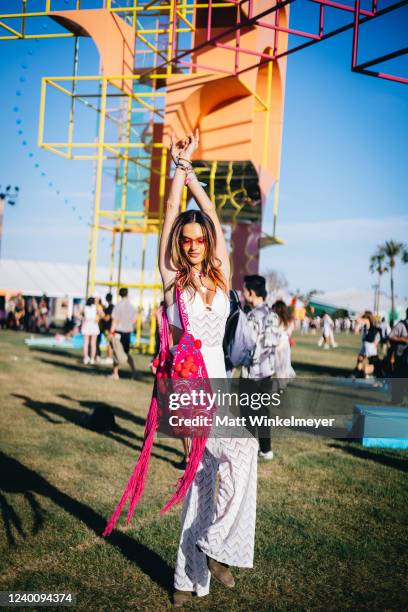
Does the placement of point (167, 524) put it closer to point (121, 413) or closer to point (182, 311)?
point (182, 311)

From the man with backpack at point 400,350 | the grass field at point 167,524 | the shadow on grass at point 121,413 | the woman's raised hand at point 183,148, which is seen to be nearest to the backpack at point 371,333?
the man with backpack at point 400,350

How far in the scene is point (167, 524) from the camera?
13.6ft

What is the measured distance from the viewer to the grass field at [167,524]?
3119 millimetres

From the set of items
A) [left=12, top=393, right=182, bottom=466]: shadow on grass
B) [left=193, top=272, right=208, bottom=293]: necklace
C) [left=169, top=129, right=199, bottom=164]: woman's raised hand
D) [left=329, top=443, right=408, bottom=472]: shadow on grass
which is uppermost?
[left=169, top=129, right=199, bottom=164]: woman's raised hand

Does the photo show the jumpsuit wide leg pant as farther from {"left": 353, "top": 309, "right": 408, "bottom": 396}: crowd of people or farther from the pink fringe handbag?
{"left": 353, "top": 309, "right": 408, "bottom": 396}: crowd of people

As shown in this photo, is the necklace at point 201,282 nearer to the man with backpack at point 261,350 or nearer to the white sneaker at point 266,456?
the man with backpack at point 261,350

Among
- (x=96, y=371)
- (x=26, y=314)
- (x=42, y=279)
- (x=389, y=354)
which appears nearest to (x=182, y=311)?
(x=389, y=354)

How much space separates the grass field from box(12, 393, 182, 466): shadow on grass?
0.04 metres

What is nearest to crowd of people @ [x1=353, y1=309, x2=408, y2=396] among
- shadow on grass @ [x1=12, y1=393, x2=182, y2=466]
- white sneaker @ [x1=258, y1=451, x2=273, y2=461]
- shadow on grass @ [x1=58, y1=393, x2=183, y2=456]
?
white sneaker @ [x1=258, y1=451, x2=273, y2=461]

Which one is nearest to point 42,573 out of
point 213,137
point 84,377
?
point 84,377

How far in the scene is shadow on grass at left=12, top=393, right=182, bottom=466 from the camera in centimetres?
654

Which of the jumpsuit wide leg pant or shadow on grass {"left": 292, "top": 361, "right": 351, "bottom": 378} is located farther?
shadow on grass {"left": 292, "top": 361, "right": 351, "bottom": 378}

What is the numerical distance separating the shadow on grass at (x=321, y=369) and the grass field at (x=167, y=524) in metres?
8.39

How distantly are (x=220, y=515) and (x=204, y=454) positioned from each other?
0.34 meters
